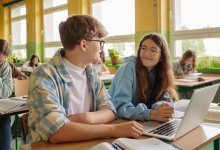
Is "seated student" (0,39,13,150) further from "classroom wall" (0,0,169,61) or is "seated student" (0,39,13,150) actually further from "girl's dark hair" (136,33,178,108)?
"classroom wall" (0,0,169,61)

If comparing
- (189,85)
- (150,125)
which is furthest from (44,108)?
(189,85)

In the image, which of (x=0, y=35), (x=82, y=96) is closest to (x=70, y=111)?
(x=82, y=96)

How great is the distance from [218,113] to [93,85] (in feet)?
2.41

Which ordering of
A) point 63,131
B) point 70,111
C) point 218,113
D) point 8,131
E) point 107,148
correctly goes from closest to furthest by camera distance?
point 107,148 < point 63,131 < point 70,111 < point 218,113 < point 8,131

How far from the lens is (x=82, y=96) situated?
138 centimetres

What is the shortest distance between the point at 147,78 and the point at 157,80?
92mm

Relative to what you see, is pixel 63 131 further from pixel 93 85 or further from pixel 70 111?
pixel 93 85

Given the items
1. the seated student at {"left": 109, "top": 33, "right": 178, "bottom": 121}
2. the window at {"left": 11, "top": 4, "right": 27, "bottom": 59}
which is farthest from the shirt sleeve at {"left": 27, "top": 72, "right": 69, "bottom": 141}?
the window at {"left": 11, "top": 4, "right": 27, "bottom": 59}

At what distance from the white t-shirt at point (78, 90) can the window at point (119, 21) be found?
424cm

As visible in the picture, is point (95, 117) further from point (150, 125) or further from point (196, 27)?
point (196, 27)

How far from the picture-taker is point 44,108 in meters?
1.10

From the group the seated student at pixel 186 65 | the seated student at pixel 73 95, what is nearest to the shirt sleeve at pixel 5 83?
the seated student at pixel 73 95

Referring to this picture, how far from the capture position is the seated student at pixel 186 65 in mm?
4199

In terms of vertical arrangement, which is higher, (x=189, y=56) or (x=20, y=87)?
(x=189, y=56)
